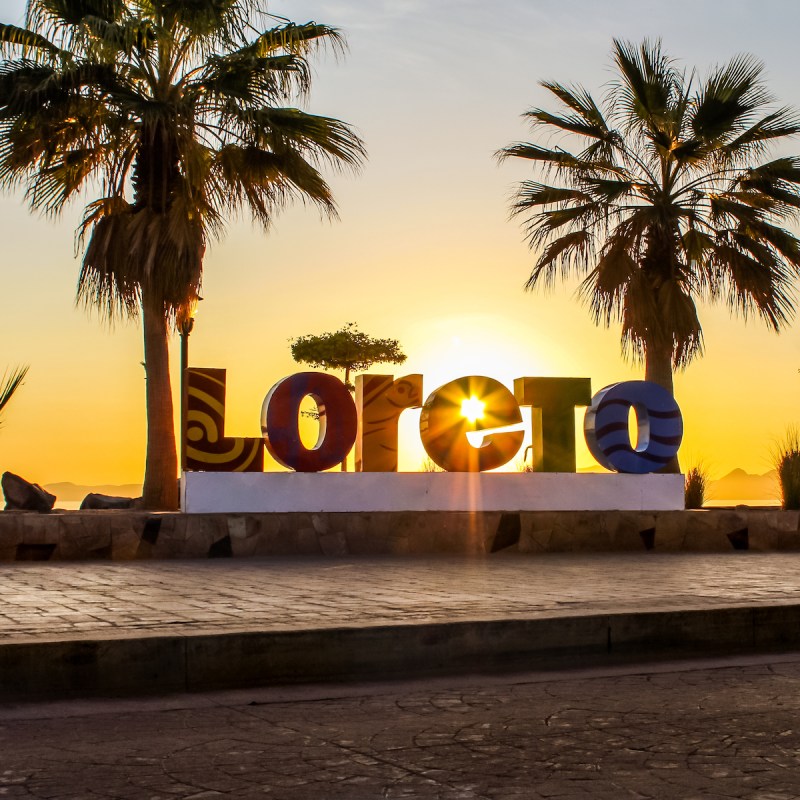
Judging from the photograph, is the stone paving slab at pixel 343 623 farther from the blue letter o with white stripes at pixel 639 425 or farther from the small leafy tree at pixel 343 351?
the small leafy tree at pixel 343 351

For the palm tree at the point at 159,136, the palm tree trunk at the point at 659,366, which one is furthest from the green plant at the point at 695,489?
the palm tree at the point at 159,136

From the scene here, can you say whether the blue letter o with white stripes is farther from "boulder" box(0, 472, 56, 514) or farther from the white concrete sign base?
"boulder" box(0, 472, 56, 514)

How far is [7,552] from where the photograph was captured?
39.4ft

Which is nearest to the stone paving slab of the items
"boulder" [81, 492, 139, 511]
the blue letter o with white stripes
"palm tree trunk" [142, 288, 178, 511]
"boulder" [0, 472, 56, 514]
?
the blue letter o with white stripes

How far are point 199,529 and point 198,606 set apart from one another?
5.62m

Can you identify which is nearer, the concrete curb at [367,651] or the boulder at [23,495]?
the concrete curb at [367,651]

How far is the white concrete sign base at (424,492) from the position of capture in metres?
13.9

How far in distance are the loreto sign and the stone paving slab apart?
161 inches

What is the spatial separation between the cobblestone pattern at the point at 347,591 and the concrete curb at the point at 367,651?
176 mm

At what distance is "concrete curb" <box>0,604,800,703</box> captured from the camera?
220 inches

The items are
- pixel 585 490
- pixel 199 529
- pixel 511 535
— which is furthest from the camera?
pixel 585 490

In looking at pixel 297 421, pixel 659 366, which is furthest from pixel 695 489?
pixel 297 421

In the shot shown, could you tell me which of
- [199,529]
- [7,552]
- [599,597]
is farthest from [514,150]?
[599,597]

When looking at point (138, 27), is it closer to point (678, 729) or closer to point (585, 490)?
point (585, 490)
